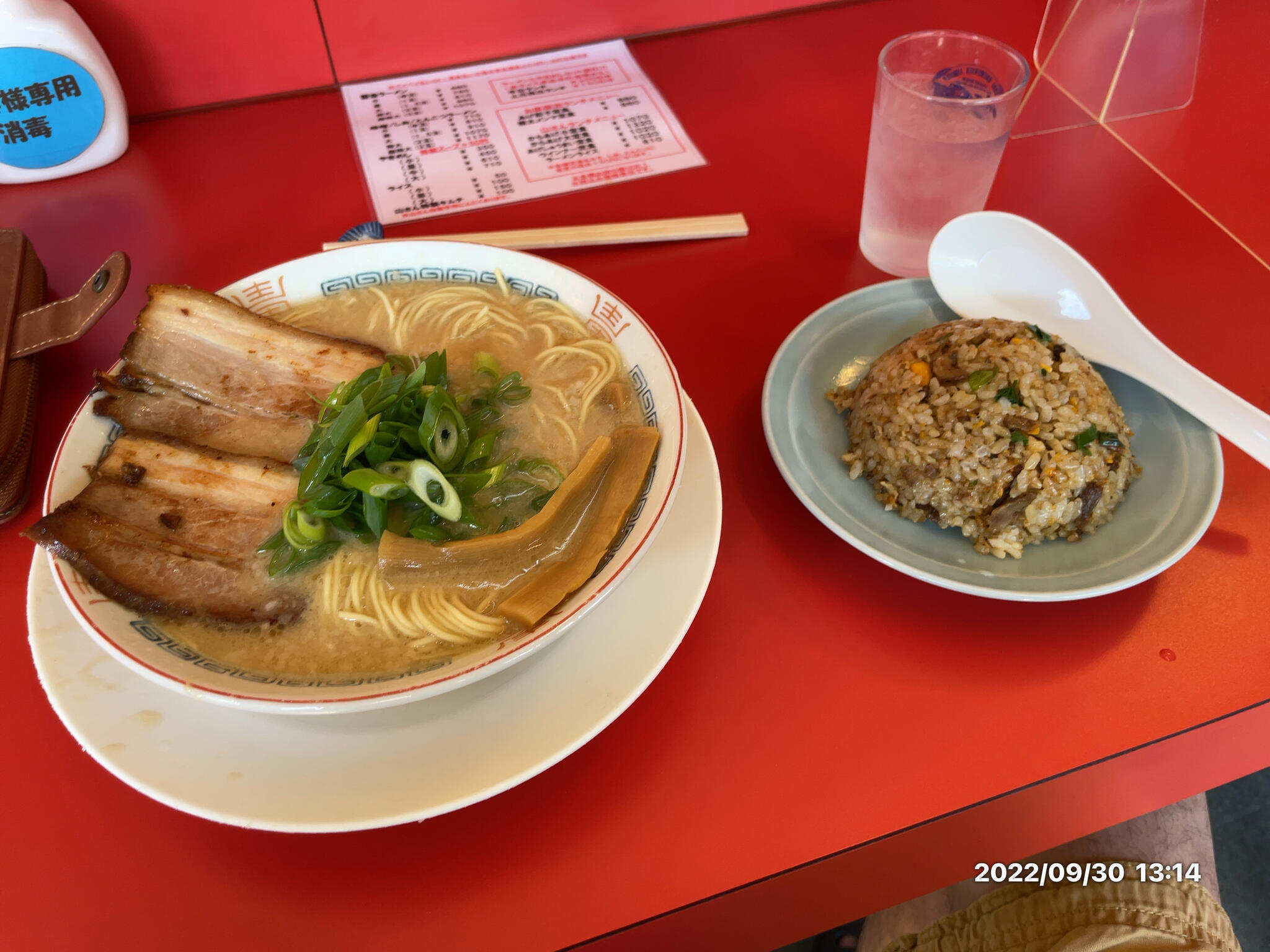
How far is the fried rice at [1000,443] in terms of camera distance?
1118 mm

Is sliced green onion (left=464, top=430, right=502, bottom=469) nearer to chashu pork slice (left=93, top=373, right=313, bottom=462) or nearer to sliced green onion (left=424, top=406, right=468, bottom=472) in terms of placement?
sliced green onion (left=424, top=406, right=468, bottom=472)

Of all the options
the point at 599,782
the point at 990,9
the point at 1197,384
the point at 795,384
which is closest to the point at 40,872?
the point at 599,782

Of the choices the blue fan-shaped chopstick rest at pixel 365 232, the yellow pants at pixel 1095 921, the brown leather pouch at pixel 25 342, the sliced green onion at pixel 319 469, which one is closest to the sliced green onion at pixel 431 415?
the sliced green onion at pixel 319 469

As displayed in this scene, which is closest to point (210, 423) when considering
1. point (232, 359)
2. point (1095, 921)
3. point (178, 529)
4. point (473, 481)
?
point (232, 359)

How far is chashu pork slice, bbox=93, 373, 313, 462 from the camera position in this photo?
1166mm

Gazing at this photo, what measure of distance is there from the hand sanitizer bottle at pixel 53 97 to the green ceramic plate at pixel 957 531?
1595mm

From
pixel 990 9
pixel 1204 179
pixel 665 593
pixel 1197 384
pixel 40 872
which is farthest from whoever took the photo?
pixel 990 9

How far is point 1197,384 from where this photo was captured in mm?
1219

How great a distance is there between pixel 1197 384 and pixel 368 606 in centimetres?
121

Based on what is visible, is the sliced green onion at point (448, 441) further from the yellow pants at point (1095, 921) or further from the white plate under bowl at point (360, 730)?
the yellow pants at point (1095, 921)

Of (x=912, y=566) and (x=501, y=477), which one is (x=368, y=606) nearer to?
(x=501, y=477)

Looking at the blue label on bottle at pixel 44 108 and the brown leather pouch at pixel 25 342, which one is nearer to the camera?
the brown leather pouch at pixel 25 342

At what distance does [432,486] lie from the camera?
102cm

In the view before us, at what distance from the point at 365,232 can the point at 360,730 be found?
1.10 m
